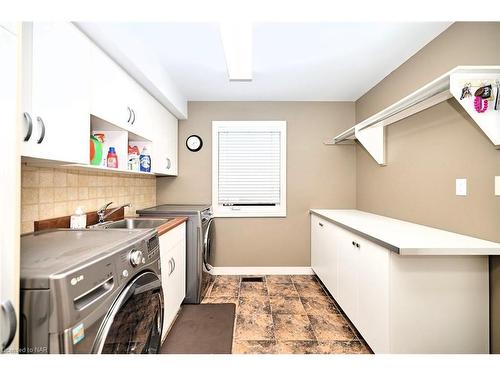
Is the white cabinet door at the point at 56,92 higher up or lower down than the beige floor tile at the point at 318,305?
higher up

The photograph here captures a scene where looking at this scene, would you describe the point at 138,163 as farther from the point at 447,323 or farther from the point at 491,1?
the point at 447,323

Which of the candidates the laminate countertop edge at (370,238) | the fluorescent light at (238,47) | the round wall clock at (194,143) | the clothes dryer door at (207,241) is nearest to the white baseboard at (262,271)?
the clothes dryer door at (207,241)

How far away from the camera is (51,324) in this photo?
0.70 m

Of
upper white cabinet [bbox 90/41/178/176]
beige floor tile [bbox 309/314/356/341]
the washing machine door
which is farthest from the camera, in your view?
beige floor tile [bbox 309/314/356/341]

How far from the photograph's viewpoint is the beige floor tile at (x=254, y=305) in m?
2.34

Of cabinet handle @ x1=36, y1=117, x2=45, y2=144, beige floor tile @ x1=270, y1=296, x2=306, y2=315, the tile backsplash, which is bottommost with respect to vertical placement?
beige floor tile @ x1=270, y1=296, x2=306, y2=315

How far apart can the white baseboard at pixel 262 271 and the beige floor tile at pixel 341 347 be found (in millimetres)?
1402

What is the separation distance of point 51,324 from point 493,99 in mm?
2111

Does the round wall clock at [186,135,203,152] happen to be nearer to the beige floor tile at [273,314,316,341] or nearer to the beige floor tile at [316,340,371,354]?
the beige floor tile at [273,314,316,341]

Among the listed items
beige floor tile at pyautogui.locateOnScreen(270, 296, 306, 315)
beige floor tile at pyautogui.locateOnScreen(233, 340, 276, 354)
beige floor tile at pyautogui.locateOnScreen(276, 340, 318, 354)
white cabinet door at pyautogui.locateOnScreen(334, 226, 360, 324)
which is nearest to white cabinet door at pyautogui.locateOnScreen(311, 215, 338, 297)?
white cabinet door at pyautogui.locateOnScreen(334, 226, 360, 324)

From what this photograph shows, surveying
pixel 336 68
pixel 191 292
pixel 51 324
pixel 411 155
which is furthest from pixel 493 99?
pixel 191 292

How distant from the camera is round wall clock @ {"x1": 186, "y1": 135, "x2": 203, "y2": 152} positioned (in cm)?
329

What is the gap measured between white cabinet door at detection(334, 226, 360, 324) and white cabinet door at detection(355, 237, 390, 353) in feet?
0.23

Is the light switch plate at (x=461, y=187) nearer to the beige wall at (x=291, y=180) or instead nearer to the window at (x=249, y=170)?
the beige wall at (x=291, y=180)
